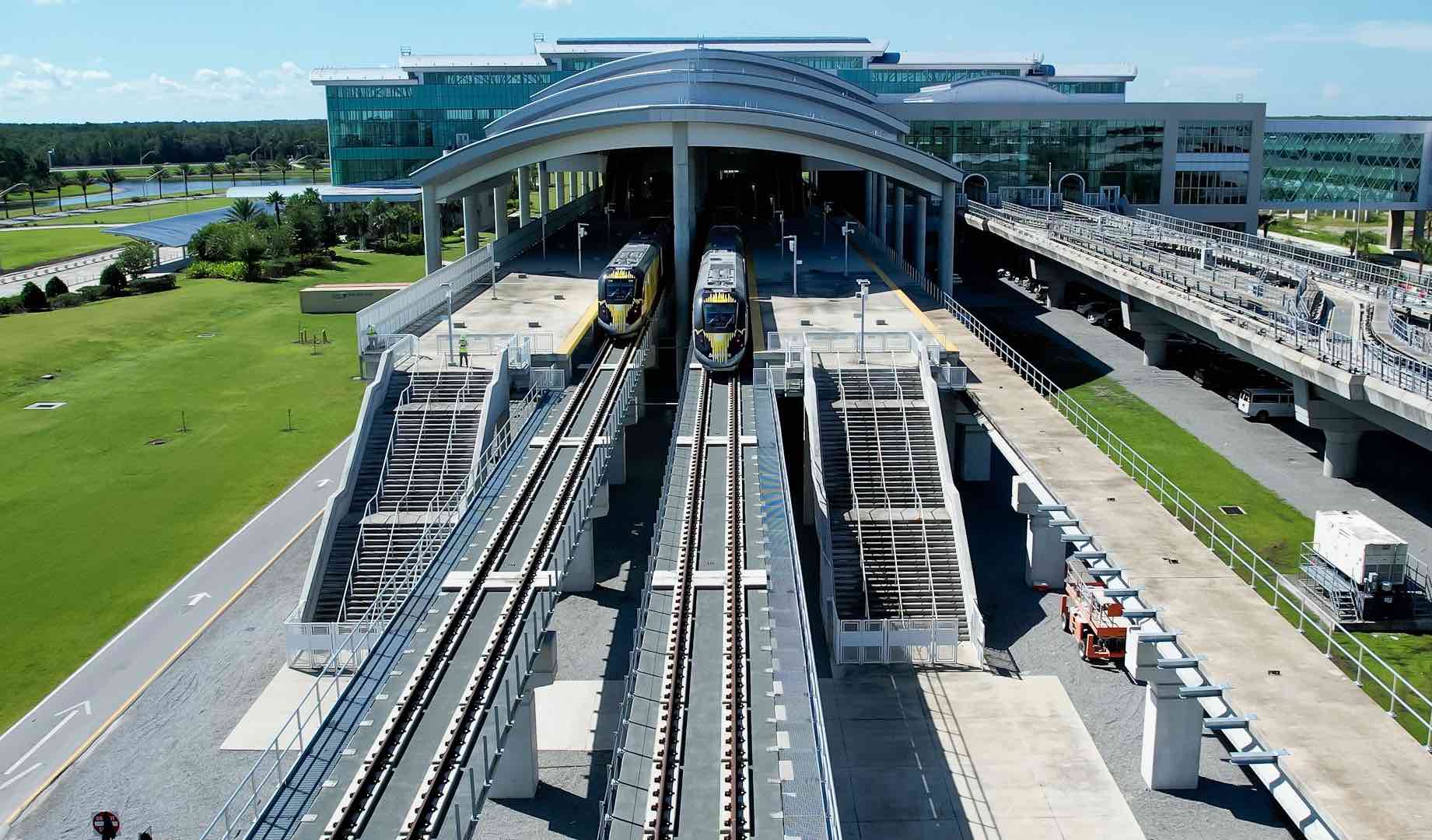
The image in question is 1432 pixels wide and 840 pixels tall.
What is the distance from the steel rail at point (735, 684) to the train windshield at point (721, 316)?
9.68 meters

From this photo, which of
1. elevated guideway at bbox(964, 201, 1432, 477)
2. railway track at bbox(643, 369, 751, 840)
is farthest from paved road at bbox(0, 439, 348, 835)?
elevated guideway at bbox(964, 201, 1432, 477)

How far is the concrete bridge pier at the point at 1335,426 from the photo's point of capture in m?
37.8

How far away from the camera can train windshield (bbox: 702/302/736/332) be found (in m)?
38.7

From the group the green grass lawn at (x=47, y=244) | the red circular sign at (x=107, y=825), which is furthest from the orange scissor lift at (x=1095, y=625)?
the green grass lawn at (x=47, y=244)

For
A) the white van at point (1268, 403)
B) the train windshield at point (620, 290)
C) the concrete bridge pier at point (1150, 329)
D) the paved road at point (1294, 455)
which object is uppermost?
the train windshield at point (620, 290)

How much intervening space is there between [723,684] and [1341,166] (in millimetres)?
84109

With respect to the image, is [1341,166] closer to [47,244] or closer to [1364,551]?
[1364,551]

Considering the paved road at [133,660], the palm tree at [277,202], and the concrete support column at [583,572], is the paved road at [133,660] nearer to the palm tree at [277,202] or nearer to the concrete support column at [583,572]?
the concrete support column at [583,572]

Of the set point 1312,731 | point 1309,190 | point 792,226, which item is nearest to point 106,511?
point 1312,731

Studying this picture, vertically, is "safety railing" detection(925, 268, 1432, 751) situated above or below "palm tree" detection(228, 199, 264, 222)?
below

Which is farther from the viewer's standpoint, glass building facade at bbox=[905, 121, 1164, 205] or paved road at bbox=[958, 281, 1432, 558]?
glass building facade at bbox=[905, 121, 1164, 205]

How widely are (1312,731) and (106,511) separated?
33.3 metres

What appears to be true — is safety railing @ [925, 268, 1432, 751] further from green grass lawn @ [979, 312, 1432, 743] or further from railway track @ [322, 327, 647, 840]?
railway track @ [322, 327, 647, 840]

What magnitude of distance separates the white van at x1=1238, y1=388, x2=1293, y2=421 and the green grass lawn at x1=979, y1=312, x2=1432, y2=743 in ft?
9.91
